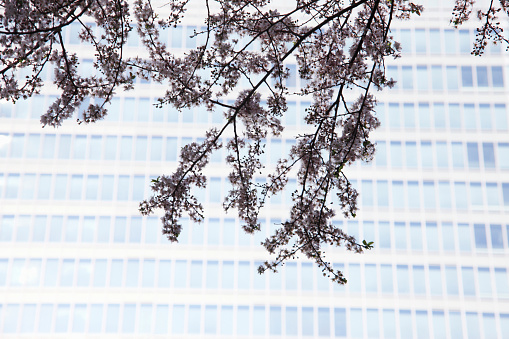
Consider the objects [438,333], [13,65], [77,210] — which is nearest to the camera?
[13,65]

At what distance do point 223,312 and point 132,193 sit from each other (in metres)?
11.7

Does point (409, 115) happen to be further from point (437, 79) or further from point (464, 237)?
point (464, 237)

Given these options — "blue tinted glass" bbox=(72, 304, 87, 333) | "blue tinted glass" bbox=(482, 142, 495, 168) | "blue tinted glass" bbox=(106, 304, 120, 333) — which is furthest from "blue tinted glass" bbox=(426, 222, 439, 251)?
"blue tinted glass" bbox=(72, 304, 87, 333)

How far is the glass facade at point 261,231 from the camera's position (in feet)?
128

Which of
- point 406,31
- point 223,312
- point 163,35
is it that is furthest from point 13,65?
A: point 406,31

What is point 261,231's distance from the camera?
41406mm

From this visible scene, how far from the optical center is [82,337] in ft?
127

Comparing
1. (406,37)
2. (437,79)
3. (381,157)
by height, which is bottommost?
(381,157)

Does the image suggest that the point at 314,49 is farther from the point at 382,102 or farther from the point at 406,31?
the point at 406,31

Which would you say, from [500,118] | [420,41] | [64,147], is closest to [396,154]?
[500,118]

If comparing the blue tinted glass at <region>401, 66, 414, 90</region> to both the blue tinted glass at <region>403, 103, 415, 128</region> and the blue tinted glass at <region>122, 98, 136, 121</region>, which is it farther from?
the blue tinted glass at <region>122, 98, 136, 121</region>

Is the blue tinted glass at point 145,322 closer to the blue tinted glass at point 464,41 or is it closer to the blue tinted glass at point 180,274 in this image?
the blue tinted glass at point 180,274

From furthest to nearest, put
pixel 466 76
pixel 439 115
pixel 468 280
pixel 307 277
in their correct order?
pixel 466 76 < pixel 439 115 < pixel 307 277 < pixel 468 280

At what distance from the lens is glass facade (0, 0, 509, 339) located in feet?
128
